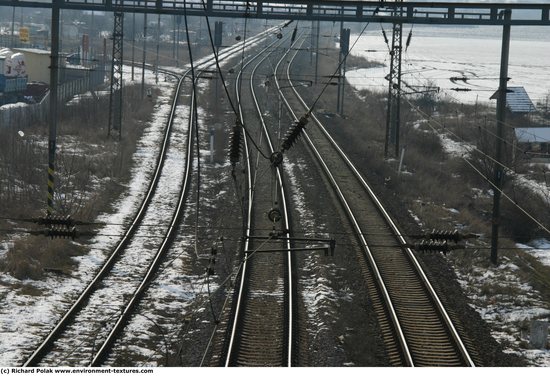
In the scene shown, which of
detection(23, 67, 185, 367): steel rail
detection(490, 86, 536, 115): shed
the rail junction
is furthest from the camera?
detection(490, 86, 536, 115): shed

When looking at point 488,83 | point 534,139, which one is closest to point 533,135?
point 534,139

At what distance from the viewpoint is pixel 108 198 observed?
22469 mm

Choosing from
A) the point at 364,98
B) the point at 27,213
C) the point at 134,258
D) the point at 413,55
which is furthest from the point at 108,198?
the point at 413,55

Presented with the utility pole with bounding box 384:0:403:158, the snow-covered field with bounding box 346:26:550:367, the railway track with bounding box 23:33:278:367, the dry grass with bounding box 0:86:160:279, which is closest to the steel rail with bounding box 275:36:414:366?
the snow-covered field with bounding box 346:26:550:367

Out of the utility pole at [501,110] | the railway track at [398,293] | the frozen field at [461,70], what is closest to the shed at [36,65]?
the frozen field at [461,70]

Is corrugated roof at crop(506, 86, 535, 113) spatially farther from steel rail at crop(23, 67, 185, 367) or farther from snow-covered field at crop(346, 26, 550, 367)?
steel rail at crop(23, 67, 185, 367)

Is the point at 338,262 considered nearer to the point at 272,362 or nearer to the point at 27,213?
the point at 272,362

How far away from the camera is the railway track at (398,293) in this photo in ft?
40.4

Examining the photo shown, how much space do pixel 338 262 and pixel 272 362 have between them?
5.37m

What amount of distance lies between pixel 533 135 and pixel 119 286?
76.2 feet

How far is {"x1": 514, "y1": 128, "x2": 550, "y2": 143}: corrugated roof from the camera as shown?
34156 mm

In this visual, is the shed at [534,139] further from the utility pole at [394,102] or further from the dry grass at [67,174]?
the dry grass at [67,174]

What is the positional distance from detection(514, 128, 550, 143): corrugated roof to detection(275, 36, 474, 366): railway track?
1195 centimetres

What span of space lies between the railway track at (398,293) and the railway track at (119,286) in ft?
13.4
